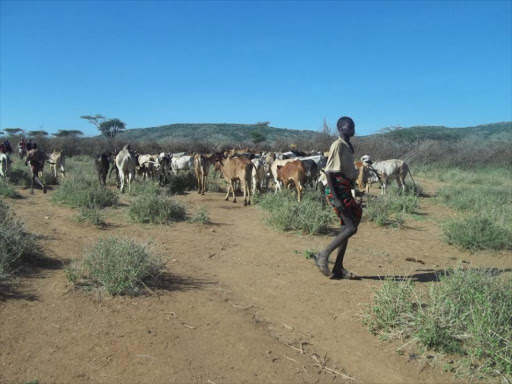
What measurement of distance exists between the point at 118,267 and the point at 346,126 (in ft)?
11.4

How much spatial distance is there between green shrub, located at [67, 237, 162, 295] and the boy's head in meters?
Answer: 3.05

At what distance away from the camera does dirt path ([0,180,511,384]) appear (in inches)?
142

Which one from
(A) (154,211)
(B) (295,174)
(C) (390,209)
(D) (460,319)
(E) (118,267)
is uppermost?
(B) (295,174)

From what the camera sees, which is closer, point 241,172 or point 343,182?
point 343,182

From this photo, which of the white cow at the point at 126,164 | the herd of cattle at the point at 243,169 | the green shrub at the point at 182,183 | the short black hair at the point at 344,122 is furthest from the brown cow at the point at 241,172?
the short black hair at the point at 344,122

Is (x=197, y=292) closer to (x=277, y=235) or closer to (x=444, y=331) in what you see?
(x=444, y=331)

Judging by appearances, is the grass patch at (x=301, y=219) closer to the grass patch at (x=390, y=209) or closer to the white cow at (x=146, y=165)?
the grass patch at (x=390, y=209)

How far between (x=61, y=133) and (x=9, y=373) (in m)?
57.5

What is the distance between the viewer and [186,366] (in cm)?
364

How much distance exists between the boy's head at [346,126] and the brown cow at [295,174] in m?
6.50

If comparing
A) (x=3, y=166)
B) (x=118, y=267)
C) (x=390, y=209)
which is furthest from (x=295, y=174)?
(x=3, y=166)

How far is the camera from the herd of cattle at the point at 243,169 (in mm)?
13211

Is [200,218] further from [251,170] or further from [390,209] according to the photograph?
[390,209]

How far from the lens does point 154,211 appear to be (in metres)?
9.80
